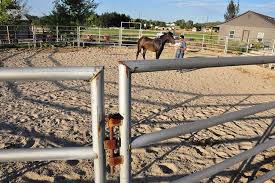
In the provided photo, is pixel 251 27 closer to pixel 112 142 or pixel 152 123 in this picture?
pixel 152 123

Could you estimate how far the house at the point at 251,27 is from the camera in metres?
35.5

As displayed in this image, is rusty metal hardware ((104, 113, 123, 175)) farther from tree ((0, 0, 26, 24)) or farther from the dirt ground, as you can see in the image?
tree ((0, 0, 26, 24))

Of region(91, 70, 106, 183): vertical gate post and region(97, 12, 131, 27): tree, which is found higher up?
region(97, 12, 131, 27): tree

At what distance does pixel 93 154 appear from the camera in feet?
3.96

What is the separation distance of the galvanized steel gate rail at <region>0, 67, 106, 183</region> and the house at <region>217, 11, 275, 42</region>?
36.0 meters

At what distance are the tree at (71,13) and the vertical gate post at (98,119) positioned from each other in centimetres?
2313

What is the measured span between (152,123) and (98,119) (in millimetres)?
4223

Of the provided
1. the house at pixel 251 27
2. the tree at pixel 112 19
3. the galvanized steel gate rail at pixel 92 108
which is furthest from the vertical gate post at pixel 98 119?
the tree at pixel 112 19

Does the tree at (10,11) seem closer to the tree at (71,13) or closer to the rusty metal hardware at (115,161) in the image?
the tree at (71,13)

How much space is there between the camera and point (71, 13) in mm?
23438

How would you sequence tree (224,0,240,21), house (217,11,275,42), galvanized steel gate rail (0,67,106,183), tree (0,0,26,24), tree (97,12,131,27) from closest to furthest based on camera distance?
galvanized steel gate rail (0,67,106,183) → tree (0,0,26,24) → house (217,11,275,42) → tree (97,12,131,27) → tree (224,0,240,21)

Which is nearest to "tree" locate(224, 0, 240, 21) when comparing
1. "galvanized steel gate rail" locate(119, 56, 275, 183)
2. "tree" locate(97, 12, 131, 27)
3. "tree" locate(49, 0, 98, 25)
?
"tree" locate(97, 12, 131, 27)

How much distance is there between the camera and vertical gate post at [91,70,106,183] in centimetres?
113

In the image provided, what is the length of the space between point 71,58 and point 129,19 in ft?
153
